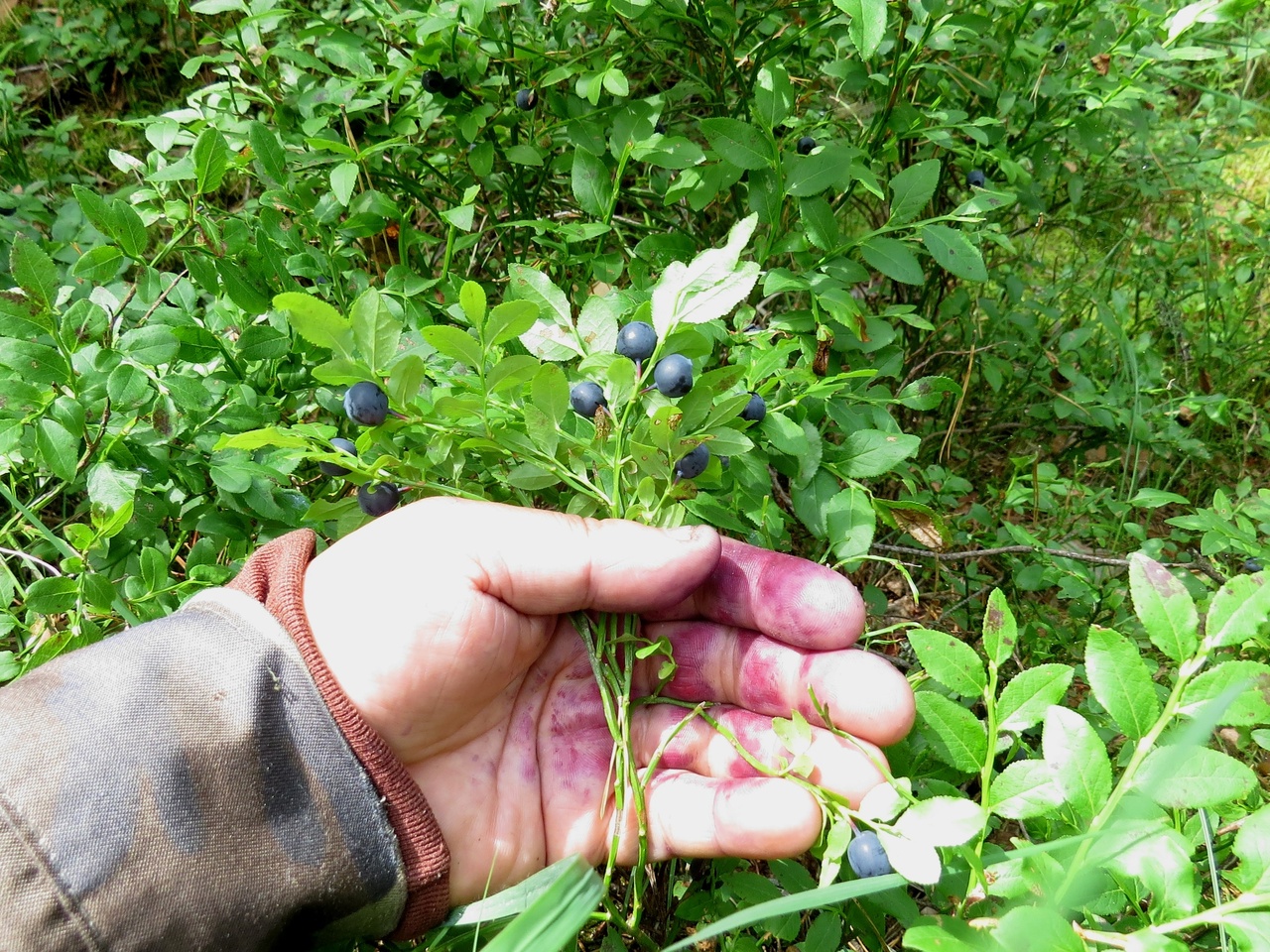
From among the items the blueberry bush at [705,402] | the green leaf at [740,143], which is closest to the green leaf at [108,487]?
the blueberry bush at [705,402]

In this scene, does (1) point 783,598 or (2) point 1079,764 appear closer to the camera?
(2) point 1079,764

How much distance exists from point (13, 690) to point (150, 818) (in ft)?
0.76

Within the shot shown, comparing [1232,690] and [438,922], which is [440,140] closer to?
[438,922]

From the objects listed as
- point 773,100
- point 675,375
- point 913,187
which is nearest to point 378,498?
point 675,375

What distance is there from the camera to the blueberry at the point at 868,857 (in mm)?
901

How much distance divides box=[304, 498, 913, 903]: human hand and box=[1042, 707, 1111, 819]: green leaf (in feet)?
0.79

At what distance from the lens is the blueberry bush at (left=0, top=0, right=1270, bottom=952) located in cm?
82

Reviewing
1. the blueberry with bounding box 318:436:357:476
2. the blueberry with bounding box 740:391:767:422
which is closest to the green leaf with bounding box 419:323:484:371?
the blueberry with bounding box 318:436:357:476

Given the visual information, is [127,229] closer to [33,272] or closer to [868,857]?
[33,272]

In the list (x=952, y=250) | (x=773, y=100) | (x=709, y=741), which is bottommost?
(x=709, y=741)

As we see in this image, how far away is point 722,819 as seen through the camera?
1155mm

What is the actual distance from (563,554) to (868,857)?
0.48 metres

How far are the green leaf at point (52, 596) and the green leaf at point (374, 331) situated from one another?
1.80 ft

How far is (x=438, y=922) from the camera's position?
1.19m
